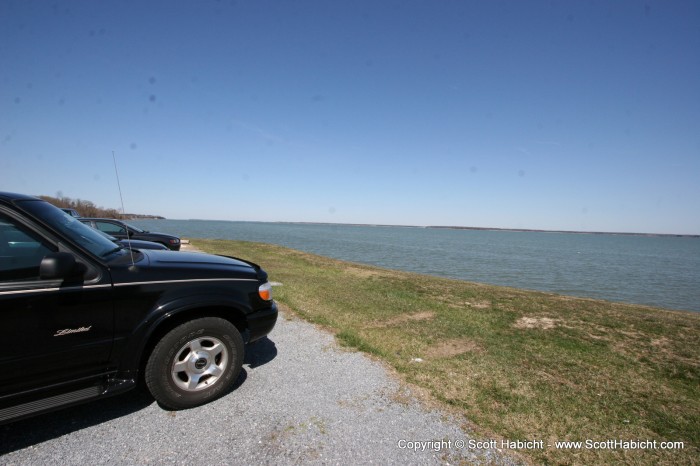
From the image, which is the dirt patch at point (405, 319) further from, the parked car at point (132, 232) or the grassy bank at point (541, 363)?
the parked car at point (132, 232)

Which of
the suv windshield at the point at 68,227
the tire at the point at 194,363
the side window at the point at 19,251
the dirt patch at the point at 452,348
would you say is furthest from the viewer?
the dirt patch at the point at 452,348

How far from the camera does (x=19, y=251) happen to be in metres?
2.53

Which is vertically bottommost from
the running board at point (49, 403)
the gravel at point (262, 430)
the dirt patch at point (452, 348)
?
the dirt patch at point (452, 348)

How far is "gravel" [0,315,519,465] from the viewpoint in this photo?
2.46 metres

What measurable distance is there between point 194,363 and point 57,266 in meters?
1.43

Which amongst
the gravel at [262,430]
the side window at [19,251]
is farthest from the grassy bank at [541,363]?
the side window at [19,251]

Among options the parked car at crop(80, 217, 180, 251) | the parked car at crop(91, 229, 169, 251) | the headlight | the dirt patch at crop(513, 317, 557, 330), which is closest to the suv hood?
the headlight

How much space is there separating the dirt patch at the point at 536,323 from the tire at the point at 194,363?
6037 mm

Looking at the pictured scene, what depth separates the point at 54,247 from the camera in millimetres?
2586

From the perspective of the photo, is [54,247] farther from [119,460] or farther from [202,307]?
[119,460]

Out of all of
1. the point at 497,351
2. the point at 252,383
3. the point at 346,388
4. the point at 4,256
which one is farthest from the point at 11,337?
the point at 497,351

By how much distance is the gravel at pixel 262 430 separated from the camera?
2455 mm

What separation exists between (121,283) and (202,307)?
732 millimetres

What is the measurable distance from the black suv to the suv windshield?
0.01 meters
